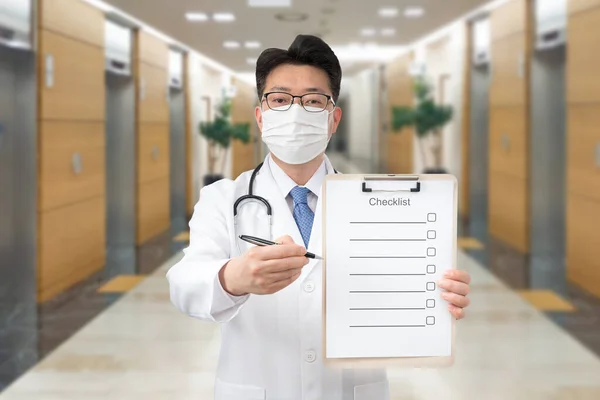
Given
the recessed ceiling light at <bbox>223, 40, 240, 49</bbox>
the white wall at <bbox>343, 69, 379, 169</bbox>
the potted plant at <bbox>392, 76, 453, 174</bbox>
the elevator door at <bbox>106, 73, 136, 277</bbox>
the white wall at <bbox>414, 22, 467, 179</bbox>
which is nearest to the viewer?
the elevator door at <bbox>106, 73, 136, 277</bbox>

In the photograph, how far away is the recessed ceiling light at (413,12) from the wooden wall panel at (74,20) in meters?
3.95

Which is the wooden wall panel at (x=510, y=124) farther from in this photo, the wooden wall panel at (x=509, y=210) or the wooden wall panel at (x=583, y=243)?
the wooden wall panel at (x=583, y=243)

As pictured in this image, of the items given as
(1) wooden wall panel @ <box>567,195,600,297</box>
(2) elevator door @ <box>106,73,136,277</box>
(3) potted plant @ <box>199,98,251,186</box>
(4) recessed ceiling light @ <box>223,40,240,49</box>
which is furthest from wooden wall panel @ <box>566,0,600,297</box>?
(2) elevator door @ <box>106,73,136,277</box>

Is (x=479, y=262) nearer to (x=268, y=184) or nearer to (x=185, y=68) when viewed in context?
(x=185, y=68)

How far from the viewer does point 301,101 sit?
156 cm

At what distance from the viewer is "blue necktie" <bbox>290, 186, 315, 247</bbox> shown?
5.19 ft

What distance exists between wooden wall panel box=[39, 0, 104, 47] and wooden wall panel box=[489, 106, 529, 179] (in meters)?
5.34

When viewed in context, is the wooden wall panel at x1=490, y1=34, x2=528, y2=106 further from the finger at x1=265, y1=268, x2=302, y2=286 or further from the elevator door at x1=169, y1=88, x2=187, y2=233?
the finger at x1=265, y1=268, x2=302, y2=286

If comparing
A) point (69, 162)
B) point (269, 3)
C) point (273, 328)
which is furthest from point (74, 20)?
point (273, 328)

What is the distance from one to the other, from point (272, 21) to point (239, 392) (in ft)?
29.0

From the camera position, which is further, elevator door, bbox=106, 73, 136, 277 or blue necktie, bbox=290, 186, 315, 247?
elevator door, bbox=106, 73, 136, 277

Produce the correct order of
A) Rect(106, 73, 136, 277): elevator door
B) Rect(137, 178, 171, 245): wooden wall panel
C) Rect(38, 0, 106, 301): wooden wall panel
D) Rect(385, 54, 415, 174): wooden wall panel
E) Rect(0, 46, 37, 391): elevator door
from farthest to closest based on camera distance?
Rect(385, 54, 415, 174): wooden wall panel → Rect(137, 178, 171, 245): wooden wall panel → Rect(106, 73, 136, 277): elevator door → Rect(38, 0, 106, 301): wooden wall panel → Rect(0, 46, 37, 391): elevator door

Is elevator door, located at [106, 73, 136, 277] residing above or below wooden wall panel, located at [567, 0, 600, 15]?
below

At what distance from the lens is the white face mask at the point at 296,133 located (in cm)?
156
